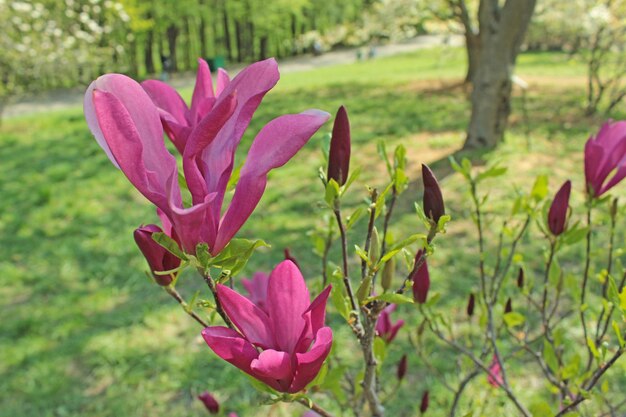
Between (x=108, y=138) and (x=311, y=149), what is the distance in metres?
6.64

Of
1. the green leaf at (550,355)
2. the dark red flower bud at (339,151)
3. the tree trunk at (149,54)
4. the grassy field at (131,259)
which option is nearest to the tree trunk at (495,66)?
the grassy field at (131,259)

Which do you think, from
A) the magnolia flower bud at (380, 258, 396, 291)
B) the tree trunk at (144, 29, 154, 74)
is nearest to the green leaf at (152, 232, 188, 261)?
the magnolia flower bud at (380, 258, 396, 291)

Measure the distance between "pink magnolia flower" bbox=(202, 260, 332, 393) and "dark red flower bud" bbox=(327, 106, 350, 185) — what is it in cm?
17

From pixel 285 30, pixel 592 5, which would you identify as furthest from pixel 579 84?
pixel 285 30

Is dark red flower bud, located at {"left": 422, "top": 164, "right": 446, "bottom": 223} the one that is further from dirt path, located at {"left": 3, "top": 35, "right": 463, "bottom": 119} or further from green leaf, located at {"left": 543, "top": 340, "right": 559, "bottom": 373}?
dirt path, located at {"left": 3, "top": 35, "right": 463, "bottom": 119}

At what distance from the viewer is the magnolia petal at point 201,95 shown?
Answer: 67 centimetres

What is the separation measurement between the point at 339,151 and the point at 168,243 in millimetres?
257

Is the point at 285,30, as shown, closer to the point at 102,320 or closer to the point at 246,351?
the point at 102,320

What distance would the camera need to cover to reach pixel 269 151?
0.57 metres

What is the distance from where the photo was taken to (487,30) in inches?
238

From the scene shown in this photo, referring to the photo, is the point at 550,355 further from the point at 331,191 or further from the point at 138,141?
the point at 138,141

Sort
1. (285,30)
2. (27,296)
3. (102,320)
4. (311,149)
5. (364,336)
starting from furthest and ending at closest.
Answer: (285,30), (311,149), (27,296), (102,320), (364,336)

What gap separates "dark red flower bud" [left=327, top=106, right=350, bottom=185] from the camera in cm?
72

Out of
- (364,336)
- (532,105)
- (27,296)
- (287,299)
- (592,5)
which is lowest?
(27,296)
